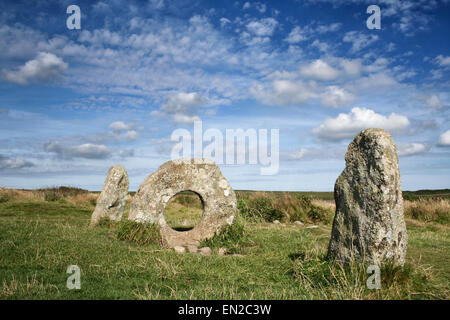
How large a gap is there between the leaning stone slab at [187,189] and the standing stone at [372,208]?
4506 millimetres

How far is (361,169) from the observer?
258 inches

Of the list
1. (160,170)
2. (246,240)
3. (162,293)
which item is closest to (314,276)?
(162,293)

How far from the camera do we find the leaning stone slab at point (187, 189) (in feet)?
33.4

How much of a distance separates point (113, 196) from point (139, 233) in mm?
4771

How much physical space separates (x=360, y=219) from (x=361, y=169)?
97 cm

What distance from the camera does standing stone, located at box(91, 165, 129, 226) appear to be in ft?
44.3

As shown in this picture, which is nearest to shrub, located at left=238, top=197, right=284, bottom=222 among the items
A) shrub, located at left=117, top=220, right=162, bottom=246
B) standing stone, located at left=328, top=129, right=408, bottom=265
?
shrub, located at left=117, top=220, right=162, bottom=246

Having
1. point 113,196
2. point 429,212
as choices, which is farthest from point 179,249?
point 429,212

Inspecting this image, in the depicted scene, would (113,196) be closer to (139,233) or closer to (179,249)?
(139,233)

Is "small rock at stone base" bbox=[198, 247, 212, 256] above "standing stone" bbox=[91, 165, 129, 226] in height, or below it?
below

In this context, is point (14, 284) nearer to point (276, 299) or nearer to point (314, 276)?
point (276, 299)

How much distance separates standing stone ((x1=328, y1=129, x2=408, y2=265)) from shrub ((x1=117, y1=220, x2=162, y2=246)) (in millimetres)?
5091

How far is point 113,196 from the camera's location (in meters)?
13.7

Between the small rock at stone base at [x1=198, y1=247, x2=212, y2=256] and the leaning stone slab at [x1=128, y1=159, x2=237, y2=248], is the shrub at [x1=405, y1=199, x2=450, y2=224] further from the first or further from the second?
the small rock at stone base at [x1=198, y1=247, x2=212, y2=256]
